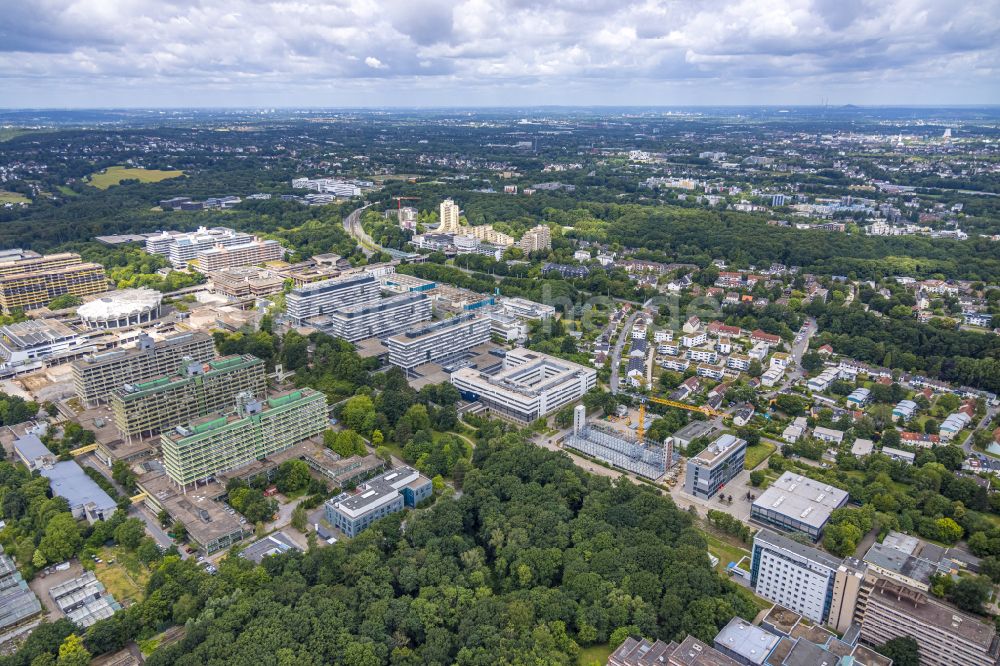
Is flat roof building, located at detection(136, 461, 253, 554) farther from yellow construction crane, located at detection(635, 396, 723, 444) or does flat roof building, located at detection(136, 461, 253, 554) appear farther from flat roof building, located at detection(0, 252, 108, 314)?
flat roof building, located at detection(0, 252, 108, 314)

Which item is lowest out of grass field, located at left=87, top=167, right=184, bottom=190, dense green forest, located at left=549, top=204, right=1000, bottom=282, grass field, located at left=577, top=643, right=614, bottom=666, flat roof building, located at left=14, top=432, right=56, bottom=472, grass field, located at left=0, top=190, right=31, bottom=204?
grass field, located at left=577, top=643, right=614, bottom=666

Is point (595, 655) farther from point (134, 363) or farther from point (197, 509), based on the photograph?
point (134, 363)

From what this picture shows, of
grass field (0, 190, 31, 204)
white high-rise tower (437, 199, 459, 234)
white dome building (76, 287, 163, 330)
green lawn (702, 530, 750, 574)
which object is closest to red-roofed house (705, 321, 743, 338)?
green lawn (702, 530, 750, 574)

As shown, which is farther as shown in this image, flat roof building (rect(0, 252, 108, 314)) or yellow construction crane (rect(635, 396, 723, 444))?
flat roof building (rect(0, 252, 108, 314))

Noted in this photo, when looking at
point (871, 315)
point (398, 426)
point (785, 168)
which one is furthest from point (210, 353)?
point (785, 168)

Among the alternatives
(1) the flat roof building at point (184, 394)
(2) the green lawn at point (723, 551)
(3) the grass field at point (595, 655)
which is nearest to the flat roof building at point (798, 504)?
(2) the green lawn at point (723, 551)

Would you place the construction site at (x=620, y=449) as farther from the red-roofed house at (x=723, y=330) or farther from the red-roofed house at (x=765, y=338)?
the red-roofed house at (x=765, y=338)
